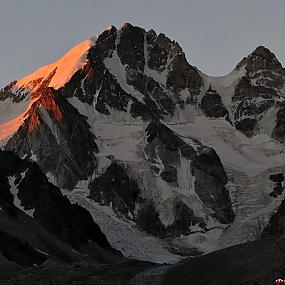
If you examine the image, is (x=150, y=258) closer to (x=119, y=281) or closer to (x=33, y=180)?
(x=33, y=180)

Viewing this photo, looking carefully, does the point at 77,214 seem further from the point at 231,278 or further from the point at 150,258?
the point at 231,278

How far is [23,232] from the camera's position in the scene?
128 m

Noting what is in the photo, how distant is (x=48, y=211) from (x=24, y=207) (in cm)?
660

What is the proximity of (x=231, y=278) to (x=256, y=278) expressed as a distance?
141 inches

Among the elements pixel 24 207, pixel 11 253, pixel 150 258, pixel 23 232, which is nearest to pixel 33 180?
pixel 24 207

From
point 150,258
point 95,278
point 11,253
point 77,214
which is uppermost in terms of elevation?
point 95,278

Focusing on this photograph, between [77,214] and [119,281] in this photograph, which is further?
[77,214]

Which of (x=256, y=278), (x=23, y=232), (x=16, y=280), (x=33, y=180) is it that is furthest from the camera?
(x=33, y=180)

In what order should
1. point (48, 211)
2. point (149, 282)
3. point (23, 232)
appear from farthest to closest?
point (48, 211), point (23, 232), point (149, 282)

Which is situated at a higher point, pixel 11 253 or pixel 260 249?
pixel 260 249

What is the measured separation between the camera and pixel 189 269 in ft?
199

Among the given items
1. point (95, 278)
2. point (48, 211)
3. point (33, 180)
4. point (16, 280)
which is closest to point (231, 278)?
point (95, 278)

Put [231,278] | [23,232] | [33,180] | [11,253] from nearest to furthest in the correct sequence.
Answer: [231,278], [11,253], [23,232], [33,180]

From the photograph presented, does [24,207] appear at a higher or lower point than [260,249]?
lower
